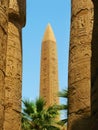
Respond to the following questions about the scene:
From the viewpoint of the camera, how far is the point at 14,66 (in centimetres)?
1100

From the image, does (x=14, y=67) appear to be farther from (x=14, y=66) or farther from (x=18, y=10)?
(x=18, y=10)

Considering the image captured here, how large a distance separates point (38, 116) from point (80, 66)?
5957 millimetres

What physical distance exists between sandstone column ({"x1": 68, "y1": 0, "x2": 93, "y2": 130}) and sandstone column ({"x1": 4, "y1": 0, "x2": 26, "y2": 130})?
1344 millimetres

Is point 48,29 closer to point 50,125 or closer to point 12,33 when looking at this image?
point 50,125

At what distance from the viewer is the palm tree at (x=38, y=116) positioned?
50.1 ft

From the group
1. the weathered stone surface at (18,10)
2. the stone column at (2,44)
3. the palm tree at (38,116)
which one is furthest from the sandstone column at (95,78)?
the palm tree at (38,116)

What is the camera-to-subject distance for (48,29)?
31484 millimetres

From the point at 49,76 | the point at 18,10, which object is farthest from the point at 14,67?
the point at 49,76

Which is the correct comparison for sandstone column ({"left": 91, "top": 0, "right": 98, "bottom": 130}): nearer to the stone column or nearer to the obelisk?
the stone column

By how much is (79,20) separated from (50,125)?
561 cm

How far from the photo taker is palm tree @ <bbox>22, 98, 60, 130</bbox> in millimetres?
15258

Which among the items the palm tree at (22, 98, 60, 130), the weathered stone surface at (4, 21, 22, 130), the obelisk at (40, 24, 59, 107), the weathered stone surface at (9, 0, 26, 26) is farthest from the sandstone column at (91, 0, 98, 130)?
the obelisk at (40, 24, 59, 107)

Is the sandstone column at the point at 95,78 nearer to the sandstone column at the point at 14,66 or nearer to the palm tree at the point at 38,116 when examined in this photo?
the sandstone column at the point at 14,66

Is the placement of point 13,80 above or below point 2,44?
below
